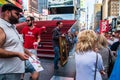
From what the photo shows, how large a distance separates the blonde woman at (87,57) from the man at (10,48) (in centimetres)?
85

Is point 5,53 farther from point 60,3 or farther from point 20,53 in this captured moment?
point 60,3

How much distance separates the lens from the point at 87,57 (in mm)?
4391

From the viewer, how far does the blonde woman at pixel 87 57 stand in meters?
4.37

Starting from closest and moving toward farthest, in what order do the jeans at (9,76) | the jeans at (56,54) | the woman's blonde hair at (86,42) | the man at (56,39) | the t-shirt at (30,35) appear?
1. the jeans at (9,76)
2. the woman's blonde hair at (86,42)
3. the t-shirt at (30,35)
4. the man at (56,39)
5. the jeans at (56,54)

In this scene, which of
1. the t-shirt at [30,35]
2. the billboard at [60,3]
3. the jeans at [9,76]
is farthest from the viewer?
the billboard at [60,3]

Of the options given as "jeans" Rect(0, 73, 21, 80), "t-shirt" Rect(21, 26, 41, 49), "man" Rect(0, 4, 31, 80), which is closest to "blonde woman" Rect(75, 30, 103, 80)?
"man" Rect(0, 4, 31, 80)

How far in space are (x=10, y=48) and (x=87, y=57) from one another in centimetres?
111

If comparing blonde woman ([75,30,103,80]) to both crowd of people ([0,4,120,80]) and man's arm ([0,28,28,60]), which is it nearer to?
crowd of people ([0,4,120,80])

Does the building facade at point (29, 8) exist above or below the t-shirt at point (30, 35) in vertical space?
above

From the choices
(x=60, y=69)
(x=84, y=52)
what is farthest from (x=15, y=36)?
(x=60, y=69)

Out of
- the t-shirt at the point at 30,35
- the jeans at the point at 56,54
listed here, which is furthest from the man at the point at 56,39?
the t-shirt at the point at 30,35

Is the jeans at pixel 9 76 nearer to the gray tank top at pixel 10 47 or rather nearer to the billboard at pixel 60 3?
the gray tank top at pixel 10 47

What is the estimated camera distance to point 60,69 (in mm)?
11703

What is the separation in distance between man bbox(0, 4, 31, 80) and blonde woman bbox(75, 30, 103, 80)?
855 mm
